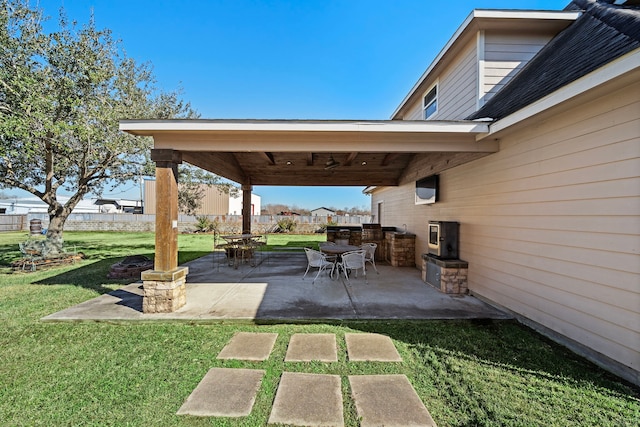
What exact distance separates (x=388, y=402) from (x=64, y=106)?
9788 mm

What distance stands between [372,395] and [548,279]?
8.83ft

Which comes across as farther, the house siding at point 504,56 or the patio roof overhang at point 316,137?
the house siding at point 504,56

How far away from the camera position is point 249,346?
3.01m

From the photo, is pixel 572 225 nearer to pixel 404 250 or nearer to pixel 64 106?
pixel 404 250

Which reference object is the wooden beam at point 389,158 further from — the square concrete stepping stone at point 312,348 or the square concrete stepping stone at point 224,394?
the square concrete stepping stone at point 224,394

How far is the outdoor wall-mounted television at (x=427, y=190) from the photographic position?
634 centimetres

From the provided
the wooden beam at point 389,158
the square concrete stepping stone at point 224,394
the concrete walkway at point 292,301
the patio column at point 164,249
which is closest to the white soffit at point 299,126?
the patio column at point 164,249

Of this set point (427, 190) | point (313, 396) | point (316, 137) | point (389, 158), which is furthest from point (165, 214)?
point (427, 190)

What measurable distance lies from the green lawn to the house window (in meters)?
5.44

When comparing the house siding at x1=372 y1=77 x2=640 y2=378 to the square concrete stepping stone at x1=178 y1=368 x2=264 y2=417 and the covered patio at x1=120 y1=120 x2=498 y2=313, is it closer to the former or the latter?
the covered patio at x1=120 y1=120 x2=498 y2=313

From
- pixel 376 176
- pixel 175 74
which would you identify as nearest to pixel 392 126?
pixel 376 176

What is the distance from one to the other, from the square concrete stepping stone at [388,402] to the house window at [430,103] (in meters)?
6.53

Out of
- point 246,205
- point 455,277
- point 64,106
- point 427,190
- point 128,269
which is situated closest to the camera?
point 455,277

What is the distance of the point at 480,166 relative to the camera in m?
4.74
